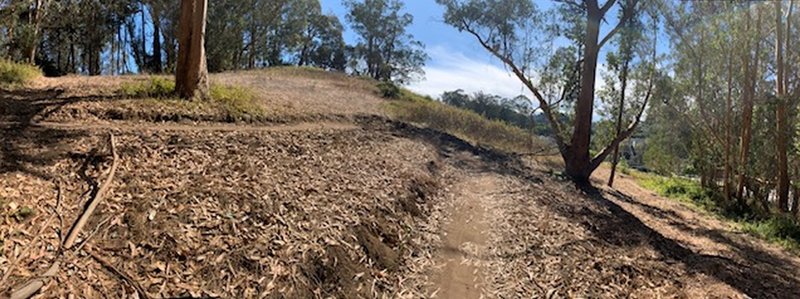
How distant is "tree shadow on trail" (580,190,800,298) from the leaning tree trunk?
7030 millimetres

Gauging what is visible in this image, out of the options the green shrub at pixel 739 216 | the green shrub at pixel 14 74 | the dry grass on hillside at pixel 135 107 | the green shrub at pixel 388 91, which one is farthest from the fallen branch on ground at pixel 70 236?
the green shrub at pixel 388 91

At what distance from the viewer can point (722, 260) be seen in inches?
254

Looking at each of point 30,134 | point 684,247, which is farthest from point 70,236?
point 684,247

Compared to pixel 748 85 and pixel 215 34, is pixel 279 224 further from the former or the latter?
pixel 215 34

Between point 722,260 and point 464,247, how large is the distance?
12.0ft

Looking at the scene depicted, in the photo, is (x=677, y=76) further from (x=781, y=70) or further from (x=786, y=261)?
(x=786, y=261)

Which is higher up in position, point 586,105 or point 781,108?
point 781,108

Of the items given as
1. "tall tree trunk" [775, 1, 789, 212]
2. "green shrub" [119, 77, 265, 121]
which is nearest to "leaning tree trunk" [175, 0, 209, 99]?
"green shrub" [119, 77, 265, 121]

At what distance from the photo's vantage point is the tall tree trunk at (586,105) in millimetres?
12977

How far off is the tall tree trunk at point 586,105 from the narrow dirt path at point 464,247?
5527 mm

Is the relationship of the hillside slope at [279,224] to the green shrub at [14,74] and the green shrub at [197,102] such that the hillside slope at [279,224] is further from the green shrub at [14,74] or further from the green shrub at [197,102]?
the green shrub at [14,74]

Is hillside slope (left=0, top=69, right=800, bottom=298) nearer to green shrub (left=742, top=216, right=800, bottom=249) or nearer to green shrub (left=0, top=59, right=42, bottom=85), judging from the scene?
green shrub (left=0, top=59, right=42, bottom=85)

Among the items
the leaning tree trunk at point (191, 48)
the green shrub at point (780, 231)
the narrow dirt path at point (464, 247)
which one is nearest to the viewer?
the narrow dirt path at point (464, 247)

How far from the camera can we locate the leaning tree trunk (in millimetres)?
8805
